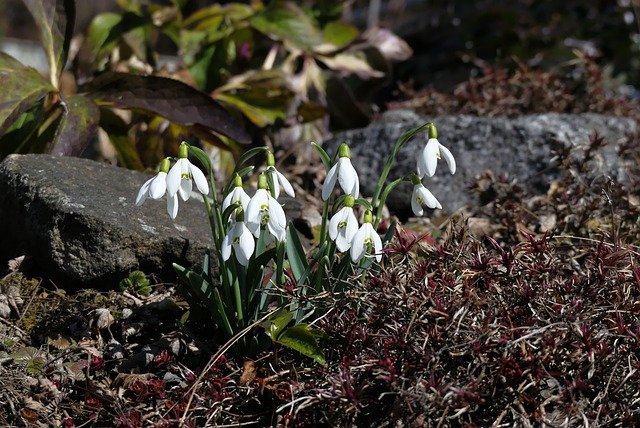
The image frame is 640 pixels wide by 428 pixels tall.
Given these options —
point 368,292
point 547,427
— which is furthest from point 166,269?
point 547,427

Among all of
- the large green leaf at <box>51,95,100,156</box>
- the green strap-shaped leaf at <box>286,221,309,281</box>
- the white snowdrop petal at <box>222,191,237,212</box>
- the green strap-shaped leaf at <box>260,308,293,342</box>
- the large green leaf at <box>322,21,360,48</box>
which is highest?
the white snowdrop petal at <box>222,191,237,212</box>

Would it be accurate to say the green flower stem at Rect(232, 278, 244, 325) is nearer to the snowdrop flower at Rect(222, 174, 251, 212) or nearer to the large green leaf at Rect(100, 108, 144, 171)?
the snowdrop flower at Rect(222, 174, 251, 212)

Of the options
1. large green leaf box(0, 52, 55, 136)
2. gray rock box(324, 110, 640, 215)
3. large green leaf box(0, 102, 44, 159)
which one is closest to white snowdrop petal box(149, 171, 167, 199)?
large green leaf box(0, 52, 55, 136)

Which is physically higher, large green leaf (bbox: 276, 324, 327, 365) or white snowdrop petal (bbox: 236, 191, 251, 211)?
white snowdrop petal (bbox: 236, 191, 251, 211)

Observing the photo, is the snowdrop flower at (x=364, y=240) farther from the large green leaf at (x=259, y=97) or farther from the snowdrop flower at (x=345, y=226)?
the large green leaf at (x=259, y=97)

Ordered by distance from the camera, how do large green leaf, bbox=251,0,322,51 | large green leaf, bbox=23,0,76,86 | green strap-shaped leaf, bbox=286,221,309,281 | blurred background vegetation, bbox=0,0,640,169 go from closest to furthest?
green strap-shaped leaf, bbox=286,221,309,281
large green leaf, bbox=23,0,76,86
blurred background vegetation, bbox=0,0,640,169
large green leaf, bbox=251,0,322,51

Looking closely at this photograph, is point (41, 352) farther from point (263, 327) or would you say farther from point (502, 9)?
point (502, 9)

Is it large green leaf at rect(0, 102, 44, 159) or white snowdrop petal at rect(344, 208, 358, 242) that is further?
large green leaf at rect(0, 102, 44, 159)
